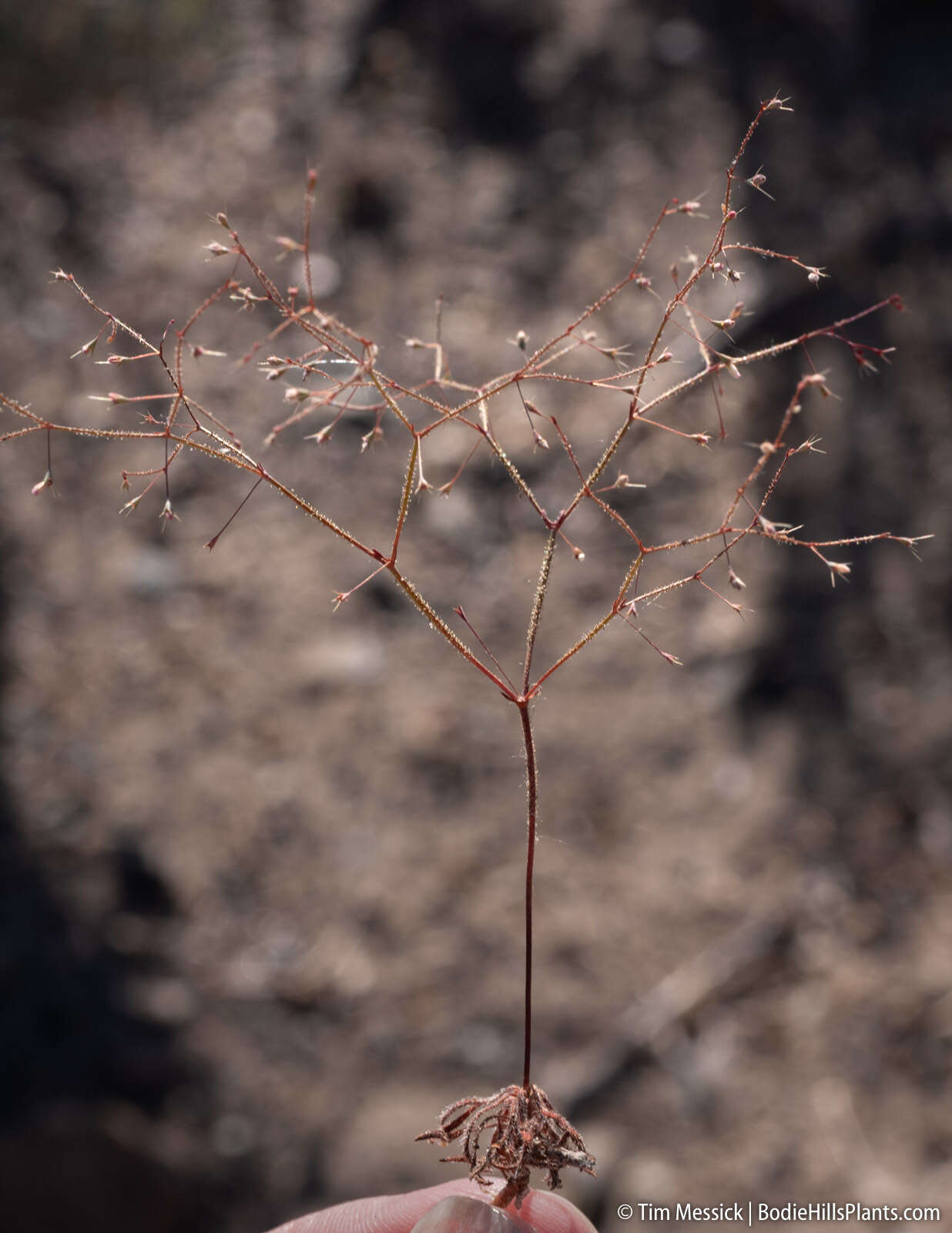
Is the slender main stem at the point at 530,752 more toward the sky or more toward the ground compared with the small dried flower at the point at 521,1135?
more toward the sky

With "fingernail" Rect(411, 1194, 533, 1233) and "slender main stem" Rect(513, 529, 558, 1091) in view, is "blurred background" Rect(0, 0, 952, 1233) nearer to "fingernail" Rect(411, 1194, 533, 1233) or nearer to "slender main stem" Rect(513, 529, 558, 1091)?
"fingernail" Rect(411, 1194, 533, 1233)

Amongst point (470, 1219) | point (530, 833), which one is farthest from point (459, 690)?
point (530, 833)

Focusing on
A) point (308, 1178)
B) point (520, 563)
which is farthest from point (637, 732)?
point (308, 1178)

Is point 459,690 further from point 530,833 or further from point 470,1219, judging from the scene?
point 530,833

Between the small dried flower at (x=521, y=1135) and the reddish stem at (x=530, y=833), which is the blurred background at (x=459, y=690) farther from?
the reddish stem at (x=530, y=833)

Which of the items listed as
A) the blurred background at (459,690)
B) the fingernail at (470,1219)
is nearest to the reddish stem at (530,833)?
the fingernail at (470,1219)

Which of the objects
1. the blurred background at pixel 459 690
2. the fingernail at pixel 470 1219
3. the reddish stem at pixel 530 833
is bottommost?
the fingernail at pixel 470 1219

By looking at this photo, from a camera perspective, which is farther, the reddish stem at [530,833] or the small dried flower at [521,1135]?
the small dried flower at [521,1135]
